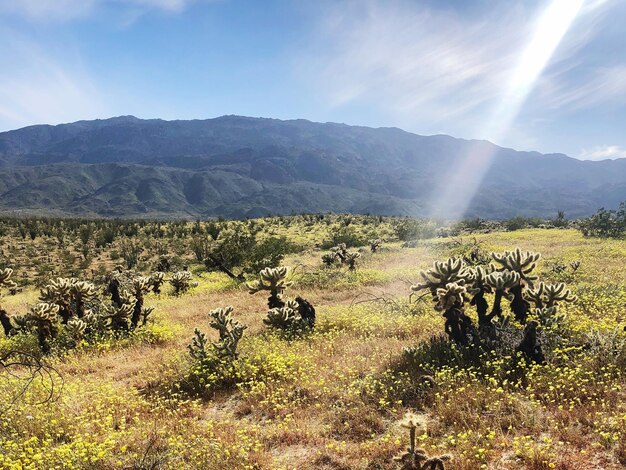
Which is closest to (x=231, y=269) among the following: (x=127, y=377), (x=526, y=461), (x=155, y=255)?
(x=155, y=255)

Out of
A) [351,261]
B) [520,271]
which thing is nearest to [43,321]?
[520,271]

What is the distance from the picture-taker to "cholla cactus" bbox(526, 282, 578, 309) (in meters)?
10.5

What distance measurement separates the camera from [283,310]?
12.9m

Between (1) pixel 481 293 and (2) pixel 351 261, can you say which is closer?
(1) pixel 481 293

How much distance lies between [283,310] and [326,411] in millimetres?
5740

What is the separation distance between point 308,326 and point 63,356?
692 cm

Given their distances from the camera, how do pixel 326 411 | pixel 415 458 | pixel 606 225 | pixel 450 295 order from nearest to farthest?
pixel 415 458
pixel 326 411
pixel 450 295
pixel 606 225

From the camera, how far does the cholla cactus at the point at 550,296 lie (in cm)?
1052

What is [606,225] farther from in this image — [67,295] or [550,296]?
[67,295]

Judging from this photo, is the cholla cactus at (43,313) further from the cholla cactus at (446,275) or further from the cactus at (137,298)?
the cholla cactus at (446,275)

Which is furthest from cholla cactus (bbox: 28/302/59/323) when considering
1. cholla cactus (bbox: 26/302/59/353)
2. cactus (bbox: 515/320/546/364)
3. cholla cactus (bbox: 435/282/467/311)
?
cactus (bbox: 515/320/546/364)

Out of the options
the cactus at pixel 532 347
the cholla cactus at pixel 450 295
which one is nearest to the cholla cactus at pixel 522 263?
the cholla cactus at pixel 450 295

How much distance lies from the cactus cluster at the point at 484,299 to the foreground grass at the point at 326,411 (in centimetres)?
66

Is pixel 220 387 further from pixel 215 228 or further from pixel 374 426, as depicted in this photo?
pixel 215 228
